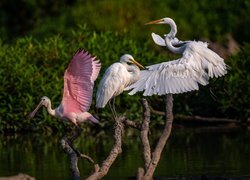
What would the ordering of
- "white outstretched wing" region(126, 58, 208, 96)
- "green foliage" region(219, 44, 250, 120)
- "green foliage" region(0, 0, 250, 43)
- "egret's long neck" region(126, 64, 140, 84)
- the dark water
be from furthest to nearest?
"green foliage" region(0, 0, 250, 43) < "green foliage" region(219, 44, 250, 120) < the dark water < "egret's long neck" region(126, 64, 140, 84) < "white outstretched wing" region(126, 58, 208, 96)

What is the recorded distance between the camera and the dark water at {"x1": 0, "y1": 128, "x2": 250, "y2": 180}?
16.8 metres

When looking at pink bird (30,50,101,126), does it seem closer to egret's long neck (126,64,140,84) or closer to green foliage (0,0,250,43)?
egret's long neck (126,64,140,84)

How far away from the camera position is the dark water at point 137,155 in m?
16.8

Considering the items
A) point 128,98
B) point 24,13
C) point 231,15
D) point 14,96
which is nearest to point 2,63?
point 14,96

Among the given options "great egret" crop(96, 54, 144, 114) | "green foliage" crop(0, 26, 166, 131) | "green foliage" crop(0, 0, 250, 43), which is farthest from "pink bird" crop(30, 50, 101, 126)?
"green foliage" crop(0, 0, 250, 43)

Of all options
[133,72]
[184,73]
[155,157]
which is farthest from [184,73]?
[155,157]

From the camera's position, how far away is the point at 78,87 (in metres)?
16.1

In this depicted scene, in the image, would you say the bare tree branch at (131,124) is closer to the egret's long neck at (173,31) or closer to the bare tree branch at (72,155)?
the bare tree branch at (72,155)

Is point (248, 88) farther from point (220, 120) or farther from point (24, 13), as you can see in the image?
point (24, 13)

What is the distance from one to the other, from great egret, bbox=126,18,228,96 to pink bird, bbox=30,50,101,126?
0.55 m

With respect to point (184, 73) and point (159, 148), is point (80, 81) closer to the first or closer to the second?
point (184, 73)

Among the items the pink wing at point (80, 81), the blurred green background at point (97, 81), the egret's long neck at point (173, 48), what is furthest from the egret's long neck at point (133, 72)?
the blurred green background at point (97, 81)

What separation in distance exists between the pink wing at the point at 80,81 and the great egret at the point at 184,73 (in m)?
0.54

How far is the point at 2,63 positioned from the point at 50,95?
1178 millimetres
